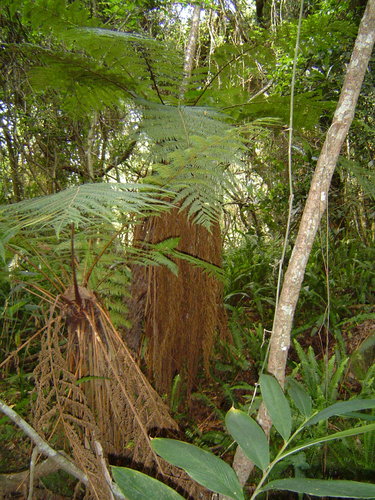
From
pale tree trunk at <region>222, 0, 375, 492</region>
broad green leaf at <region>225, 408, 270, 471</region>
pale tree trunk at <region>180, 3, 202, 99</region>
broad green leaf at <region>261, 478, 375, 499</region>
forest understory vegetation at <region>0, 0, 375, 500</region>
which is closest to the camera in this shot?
broad green leaf at <region>261, 478, 375, 499</region>

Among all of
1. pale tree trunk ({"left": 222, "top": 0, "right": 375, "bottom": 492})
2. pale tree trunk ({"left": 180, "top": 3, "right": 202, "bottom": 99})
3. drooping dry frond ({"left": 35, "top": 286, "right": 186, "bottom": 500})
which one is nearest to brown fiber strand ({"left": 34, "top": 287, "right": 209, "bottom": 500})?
drooping dry frond ({"left": 35, "top": 286, "right": 186, "bottom": 500})

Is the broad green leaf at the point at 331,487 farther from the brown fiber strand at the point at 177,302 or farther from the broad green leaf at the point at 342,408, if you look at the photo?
the brown fiber strand at the point at 177,302

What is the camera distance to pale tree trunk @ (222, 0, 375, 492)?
0.80 metres

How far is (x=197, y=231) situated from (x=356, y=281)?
1.61 m

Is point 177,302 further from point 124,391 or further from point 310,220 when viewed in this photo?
point 310,220

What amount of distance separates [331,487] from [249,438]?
13cm

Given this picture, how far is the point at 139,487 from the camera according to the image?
35 cm

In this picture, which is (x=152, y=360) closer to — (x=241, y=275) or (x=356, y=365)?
(x=356, y=365)

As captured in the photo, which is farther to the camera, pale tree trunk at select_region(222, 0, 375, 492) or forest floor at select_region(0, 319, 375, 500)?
forest floor at select_region(0, 319, 375, 500)

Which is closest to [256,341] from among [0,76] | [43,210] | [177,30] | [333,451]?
[333,451]

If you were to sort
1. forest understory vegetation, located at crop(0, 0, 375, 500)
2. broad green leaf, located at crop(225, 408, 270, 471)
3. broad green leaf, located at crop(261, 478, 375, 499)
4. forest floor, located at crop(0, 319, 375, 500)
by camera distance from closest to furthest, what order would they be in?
broad green leaf, located at crop(261, 478, 375, 499)
broad green leaf, located at crop(225, 408, 270, 471)
forest understory vegetation, located at crop(0, 0, 375, 500)
forest floor, located at crop(0, 319, 375, 500)

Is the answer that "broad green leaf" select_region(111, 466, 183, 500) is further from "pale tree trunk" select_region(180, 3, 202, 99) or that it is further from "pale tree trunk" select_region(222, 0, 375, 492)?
"pale tree trunk" select_region(180, 3, 202, 99)

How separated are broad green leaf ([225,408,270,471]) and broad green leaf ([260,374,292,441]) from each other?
0.03 meters

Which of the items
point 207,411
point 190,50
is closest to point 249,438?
point 207,411
